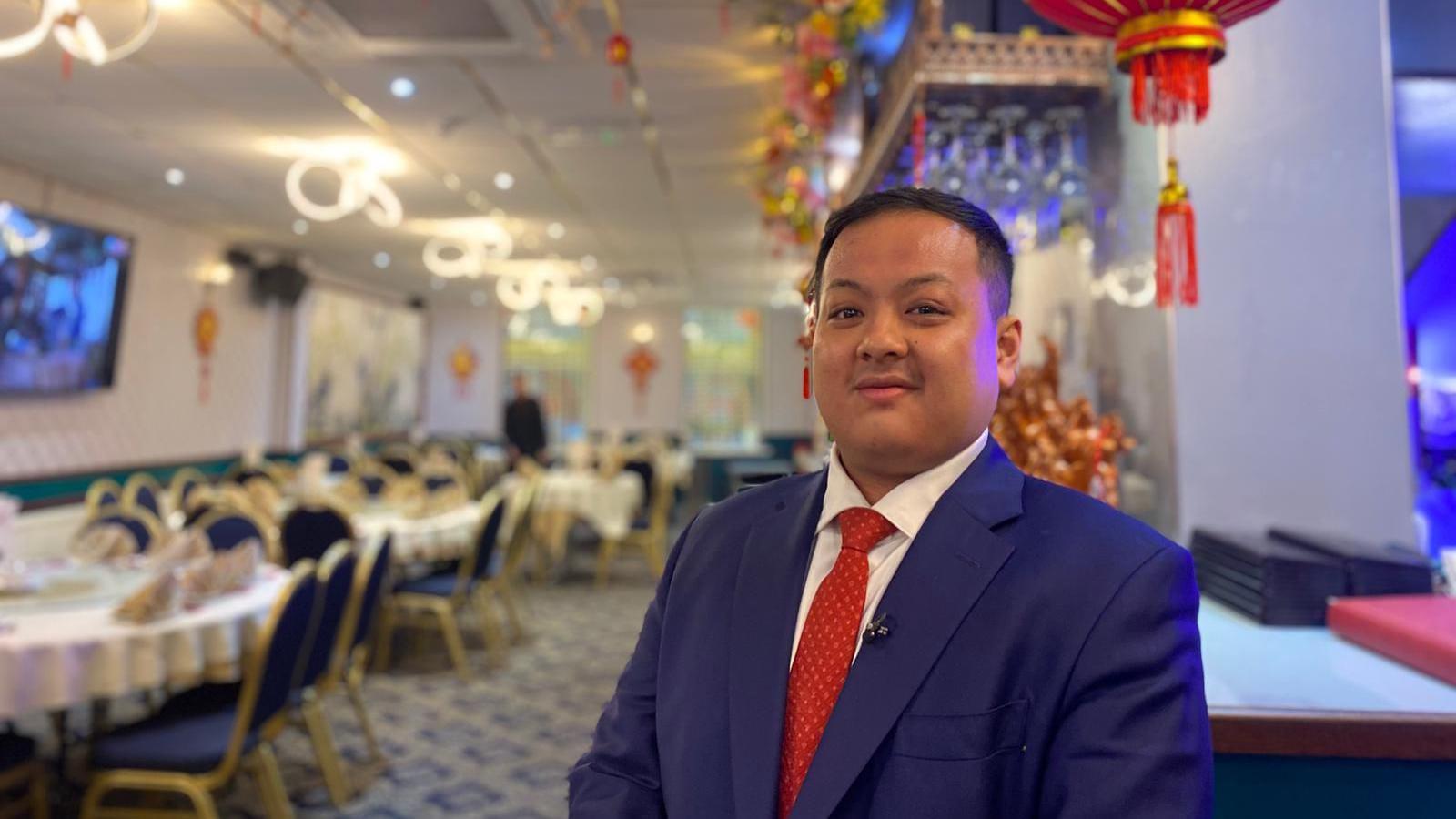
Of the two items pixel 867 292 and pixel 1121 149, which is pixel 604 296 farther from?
pixel 867 292

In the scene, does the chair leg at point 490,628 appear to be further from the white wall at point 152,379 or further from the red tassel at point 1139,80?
the red tassel at point 1139,80

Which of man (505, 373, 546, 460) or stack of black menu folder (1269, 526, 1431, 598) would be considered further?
man (505, 373, 546, 460)

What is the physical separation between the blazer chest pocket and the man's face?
10.3 inches

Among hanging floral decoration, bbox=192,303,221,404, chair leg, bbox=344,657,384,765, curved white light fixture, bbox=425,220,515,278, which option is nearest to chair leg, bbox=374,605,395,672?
chair leg, bbox=344,657,384,765

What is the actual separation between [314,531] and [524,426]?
6180 millimetres

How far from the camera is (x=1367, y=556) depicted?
1586mm

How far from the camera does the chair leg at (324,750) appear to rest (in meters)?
3.33

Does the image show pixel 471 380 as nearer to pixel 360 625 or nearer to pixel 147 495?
pixel 147 495

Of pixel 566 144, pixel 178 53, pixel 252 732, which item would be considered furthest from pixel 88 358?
pixel 252 732

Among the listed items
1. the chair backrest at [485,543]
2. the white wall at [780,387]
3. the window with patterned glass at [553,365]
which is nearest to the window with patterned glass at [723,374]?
the white wall at [780,387]

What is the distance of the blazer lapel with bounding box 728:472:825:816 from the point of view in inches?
35.6

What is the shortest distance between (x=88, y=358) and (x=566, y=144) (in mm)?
4489

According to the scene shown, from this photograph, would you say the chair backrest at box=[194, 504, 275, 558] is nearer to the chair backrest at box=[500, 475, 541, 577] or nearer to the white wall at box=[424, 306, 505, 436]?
the chair backrest at box=[500, 475, 541, 577]

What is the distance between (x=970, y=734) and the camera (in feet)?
2.72
